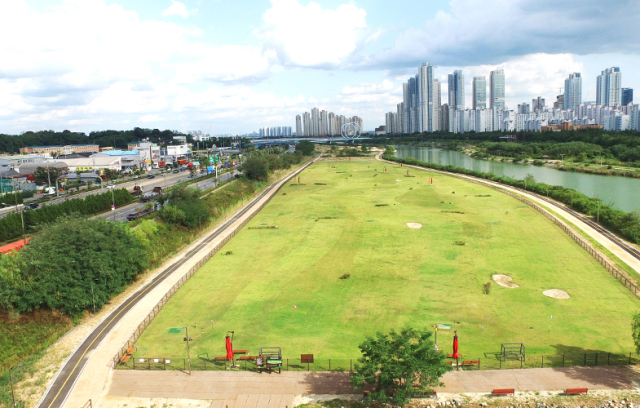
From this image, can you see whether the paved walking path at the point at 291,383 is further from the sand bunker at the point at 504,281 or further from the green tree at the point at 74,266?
the sand bunker at the point at 504,281

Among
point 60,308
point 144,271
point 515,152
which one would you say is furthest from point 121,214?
point 515,152

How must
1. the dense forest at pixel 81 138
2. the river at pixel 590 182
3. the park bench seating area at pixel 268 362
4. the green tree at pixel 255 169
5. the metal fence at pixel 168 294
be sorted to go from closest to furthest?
the park bench seating area at pixel 268 362
the metal fence at pixel 168 294
the river at pixel 590 182
the green tree at pixel 255 169
the dense forest at pixel 81 138

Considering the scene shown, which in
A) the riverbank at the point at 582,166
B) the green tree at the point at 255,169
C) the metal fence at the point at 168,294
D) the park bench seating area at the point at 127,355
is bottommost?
the park bench seating area at the point at 127,355

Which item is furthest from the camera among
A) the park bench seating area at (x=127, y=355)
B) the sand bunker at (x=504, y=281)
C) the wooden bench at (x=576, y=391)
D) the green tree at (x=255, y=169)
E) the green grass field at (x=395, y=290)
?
the green tree at (x=255, y=169)

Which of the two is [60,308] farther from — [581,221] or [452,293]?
[581,221]

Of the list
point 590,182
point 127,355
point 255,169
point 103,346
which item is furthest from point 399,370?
point 590,182

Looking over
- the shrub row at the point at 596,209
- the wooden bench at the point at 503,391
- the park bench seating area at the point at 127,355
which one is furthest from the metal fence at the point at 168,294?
the shrub row at the point at 596,209
